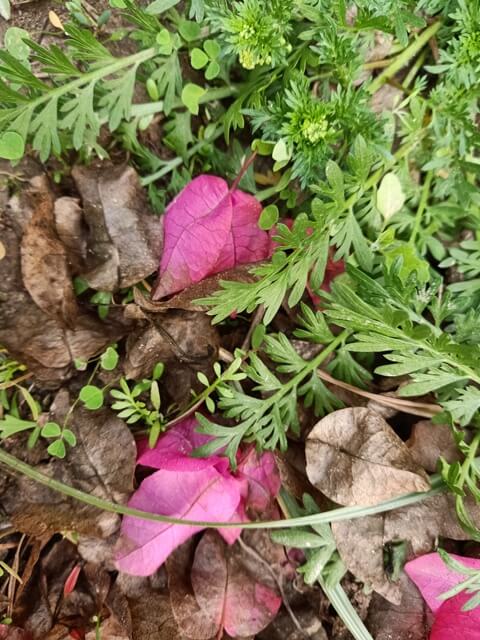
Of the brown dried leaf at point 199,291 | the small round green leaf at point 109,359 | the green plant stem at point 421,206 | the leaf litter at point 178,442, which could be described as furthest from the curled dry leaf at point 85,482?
the green plant stem at point 421,206

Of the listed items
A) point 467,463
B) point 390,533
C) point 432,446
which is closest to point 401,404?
point 432,446

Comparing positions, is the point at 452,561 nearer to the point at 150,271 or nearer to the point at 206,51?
the point at 150,271

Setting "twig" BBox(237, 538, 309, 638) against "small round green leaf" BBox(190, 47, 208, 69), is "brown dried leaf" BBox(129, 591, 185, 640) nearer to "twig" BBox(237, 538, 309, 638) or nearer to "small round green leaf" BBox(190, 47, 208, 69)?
"twig" BBox(237, 538, 309, 638)

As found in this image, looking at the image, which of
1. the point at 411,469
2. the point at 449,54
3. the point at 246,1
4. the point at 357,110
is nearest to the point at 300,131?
the point at 357,110

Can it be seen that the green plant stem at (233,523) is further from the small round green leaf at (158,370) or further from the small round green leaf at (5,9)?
the small round green leaf at (5,9)

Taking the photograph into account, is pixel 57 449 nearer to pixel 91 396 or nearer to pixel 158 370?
pixel 91 396

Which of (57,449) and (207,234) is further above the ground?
(207,234)
